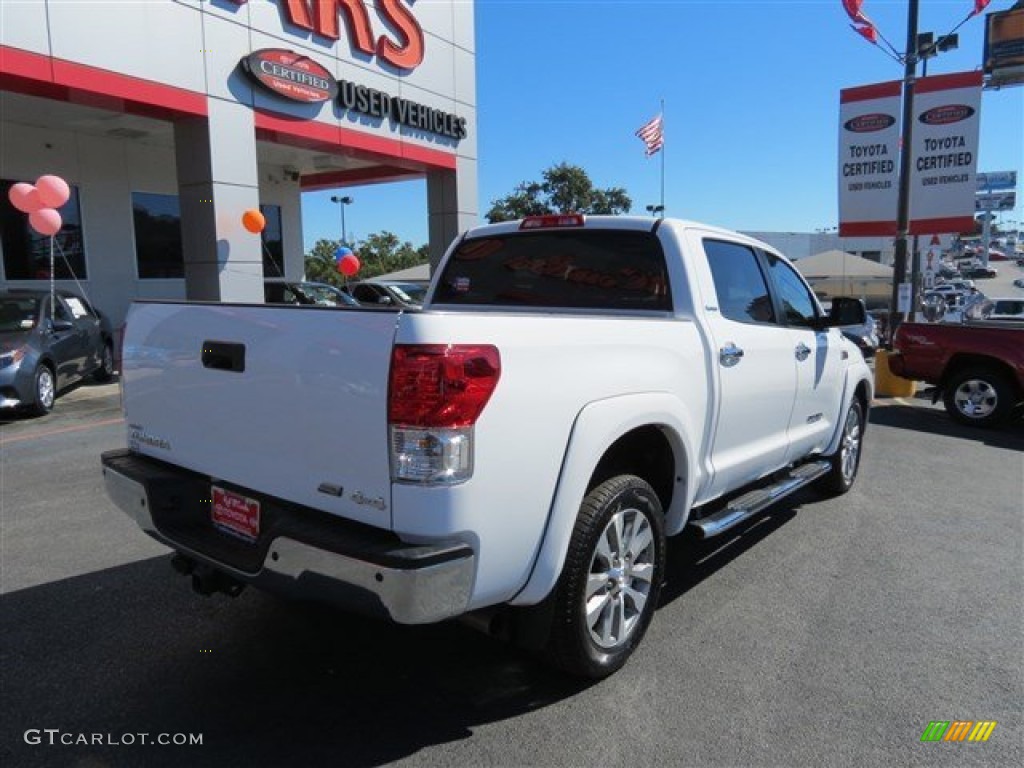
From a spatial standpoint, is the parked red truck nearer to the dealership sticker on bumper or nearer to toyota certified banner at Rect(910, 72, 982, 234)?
toyota certified banner at Rect(910, 72, 982, 234)

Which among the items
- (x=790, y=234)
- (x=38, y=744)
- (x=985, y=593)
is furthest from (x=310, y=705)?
(x=790, y=234)

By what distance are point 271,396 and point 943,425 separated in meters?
9.33

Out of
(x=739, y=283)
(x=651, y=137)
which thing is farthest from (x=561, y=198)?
(x=739, y=283)

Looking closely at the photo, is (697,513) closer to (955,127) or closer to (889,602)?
(889,602)

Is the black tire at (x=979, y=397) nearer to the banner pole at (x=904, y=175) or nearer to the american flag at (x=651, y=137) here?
the banner pole at (x=904, y=175)

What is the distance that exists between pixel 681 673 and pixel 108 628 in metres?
2.65

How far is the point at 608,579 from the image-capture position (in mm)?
3090

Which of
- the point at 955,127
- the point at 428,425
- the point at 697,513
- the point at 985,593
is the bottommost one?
the point at 985,593

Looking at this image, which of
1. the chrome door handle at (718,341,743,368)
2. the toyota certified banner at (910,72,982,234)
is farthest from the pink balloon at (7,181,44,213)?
the toyota certified banner at (910,72,982,234)

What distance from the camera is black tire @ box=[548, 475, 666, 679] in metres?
2.88

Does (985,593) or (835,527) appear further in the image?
(835,527)

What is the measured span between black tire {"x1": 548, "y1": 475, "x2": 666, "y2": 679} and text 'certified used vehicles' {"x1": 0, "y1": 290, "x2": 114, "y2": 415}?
8645 millimetres

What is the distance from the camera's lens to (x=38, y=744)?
2.73 metres

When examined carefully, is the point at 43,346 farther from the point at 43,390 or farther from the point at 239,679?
the point at 239,679
